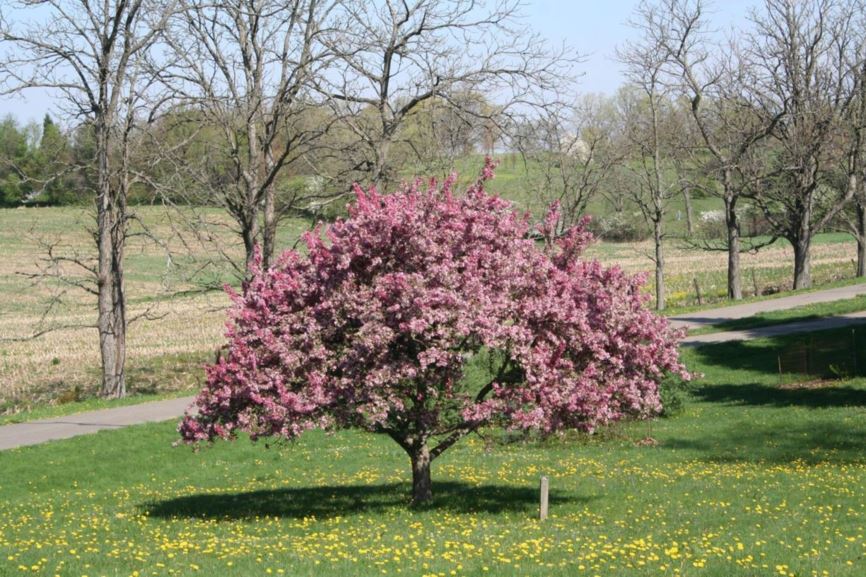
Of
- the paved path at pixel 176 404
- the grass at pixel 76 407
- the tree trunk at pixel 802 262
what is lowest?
the grass at pixel 76 407

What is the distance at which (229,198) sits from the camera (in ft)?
81.0

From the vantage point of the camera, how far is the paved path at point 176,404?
915 inches

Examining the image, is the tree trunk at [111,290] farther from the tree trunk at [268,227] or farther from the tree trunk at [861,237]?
the tree trunk at [861,237]

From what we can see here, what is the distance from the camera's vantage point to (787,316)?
39.5m

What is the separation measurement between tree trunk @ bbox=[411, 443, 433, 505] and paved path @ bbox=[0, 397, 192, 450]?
10218 mm

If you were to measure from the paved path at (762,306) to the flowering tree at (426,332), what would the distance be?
26332 millimetres

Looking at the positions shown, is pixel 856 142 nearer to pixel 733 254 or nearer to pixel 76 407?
pixel 733 254

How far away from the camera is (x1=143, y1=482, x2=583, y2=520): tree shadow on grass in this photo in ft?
51.2

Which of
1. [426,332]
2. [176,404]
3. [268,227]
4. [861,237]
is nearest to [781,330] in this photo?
[861,237]

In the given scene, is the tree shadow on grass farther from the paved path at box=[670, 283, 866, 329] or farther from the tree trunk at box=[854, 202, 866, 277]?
the tree trunk at box=[854, 202, 866, 277]

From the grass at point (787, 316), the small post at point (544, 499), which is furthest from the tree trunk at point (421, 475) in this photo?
the grass at point (787, 316)

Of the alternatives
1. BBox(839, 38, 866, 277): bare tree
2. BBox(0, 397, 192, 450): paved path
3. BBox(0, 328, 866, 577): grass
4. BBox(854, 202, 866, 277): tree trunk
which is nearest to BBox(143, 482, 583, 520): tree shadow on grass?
BBox(0, 328, 866, 577): grass

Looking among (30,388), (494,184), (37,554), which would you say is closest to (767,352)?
(30,388)

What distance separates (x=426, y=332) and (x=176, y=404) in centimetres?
1601
